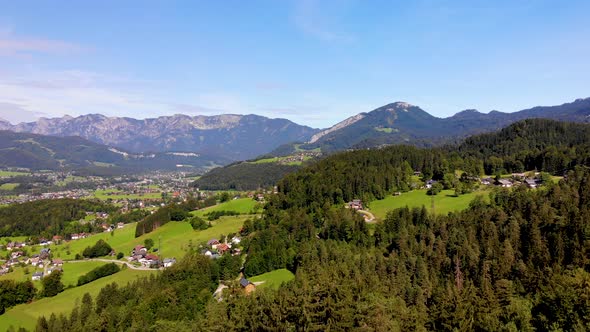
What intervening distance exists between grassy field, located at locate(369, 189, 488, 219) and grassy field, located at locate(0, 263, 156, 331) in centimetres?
4957

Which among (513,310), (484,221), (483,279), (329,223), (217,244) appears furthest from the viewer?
(217,244)

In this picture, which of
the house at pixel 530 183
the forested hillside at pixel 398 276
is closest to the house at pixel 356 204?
the forested hillside at pixel 398 276

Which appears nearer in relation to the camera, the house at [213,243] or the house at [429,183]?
the house at [213,243]

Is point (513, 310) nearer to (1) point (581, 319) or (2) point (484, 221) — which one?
(1) point (581, 319)

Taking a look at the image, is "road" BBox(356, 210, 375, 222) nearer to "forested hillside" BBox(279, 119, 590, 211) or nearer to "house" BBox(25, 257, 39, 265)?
"forested hillside" BBox(279, 119, 590, 211)

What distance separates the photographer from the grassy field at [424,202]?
72.4 meters

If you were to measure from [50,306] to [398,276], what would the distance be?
52.9 m

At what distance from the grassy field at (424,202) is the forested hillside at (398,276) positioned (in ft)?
17.0

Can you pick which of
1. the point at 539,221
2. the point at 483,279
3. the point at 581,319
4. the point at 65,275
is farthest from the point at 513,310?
the point at 65,275

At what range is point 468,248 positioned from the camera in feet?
162

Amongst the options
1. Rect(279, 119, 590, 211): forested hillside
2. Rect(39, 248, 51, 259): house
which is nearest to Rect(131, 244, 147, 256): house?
Rect(39, 248, 51, 259): house

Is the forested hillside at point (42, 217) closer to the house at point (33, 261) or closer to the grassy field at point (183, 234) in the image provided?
the house at point (33, 261)

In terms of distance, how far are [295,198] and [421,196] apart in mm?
29806

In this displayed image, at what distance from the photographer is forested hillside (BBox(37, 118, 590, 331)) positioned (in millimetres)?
28047
